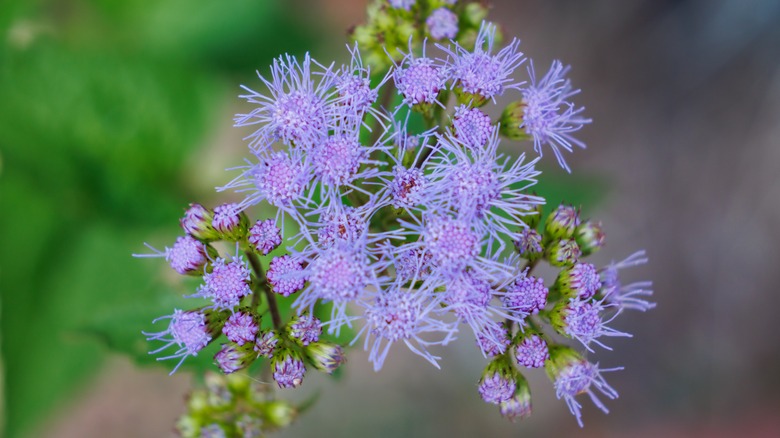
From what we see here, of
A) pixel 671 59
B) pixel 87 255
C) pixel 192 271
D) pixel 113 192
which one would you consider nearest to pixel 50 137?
pixel 113 192

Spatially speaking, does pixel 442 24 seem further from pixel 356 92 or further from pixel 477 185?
pixel 477 185

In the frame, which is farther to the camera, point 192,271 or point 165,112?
point 165,112

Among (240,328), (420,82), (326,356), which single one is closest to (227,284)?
(240,328)

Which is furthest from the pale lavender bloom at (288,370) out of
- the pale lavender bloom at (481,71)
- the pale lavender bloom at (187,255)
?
the pale lavender bloom at (481,71)

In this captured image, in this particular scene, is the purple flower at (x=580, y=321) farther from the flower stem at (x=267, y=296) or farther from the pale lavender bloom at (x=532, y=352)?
the flower stem at (x=267, y=296)

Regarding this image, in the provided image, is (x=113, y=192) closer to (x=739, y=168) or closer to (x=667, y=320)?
(x=667, y=320)

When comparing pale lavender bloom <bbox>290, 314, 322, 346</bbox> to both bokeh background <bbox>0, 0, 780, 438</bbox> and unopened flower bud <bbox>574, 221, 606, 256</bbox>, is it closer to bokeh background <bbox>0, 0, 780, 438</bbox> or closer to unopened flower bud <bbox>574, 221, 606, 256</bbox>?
unopened flower bud <bbox>574, 221, 606, 256</bbox>
